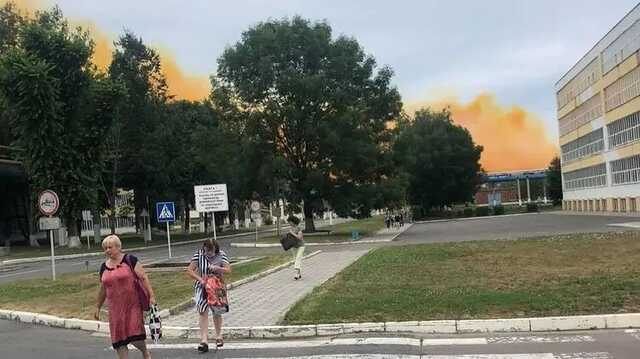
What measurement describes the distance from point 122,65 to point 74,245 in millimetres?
16311

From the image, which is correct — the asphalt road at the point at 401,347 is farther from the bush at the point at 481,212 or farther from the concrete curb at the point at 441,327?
the bush at the point at 481,212

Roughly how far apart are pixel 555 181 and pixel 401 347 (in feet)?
325

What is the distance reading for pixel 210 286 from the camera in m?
10.1

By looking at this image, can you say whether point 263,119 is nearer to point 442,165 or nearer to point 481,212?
point 481,212

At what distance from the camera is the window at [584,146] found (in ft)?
210

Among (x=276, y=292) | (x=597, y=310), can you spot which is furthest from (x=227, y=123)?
(x=597, y=310)

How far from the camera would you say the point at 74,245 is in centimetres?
4909

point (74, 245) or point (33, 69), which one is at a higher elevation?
point (33, 69)

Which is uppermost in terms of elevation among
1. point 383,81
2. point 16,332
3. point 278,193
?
point 383,81

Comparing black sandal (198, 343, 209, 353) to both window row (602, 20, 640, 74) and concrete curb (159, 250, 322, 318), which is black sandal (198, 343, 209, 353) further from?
window row (602, 20, 640, 74)

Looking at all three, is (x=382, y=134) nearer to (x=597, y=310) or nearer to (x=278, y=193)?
(x=278, y=193)

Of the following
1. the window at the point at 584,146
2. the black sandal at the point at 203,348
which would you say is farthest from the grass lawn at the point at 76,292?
the window at the point at 584,146

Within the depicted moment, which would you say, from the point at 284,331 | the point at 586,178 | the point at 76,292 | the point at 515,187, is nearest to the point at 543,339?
the point at 284,331

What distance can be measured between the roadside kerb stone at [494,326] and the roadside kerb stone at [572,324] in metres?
0.14
